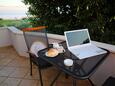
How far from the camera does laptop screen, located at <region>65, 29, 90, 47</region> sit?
2.18 meters

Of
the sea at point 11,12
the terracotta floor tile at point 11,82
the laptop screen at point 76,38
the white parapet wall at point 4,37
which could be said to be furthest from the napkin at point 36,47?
the sea at point 11,12

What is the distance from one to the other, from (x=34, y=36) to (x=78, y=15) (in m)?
1.10

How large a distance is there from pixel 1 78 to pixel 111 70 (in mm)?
1853

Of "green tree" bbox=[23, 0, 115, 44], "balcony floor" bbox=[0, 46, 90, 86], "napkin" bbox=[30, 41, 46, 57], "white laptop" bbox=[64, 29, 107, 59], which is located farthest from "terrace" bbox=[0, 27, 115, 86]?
"green tree" bbox=[23, 0, 115, 44]

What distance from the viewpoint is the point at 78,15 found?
3469 millimetres

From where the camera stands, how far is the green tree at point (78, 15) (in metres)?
3.24

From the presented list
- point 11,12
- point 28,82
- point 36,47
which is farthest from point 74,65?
point 11,12

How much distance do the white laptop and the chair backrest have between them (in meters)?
0.69

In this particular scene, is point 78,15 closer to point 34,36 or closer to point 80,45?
point 34,36

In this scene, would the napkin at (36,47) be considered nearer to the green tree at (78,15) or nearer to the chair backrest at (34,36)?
the chair backrest at (34,36)

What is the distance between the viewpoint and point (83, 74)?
5.28ft

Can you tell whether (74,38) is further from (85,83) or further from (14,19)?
(14,19)

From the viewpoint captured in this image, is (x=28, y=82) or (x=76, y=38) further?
(x=28, y=82)

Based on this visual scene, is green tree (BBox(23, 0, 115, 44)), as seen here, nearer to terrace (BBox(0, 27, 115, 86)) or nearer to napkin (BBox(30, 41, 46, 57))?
terrace (BBox(0, 27, 115, 86))
